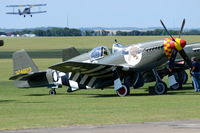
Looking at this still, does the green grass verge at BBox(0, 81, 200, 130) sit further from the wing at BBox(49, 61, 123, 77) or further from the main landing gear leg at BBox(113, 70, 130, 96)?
the wing at BBox(49, 61, 123, 77)

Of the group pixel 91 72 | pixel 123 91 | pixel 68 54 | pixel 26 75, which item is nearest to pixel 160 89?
pixel 123 91

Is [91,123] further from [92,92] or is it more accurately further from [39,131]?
[92,92]

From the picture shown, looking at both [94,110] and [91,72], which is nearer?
[94,110]

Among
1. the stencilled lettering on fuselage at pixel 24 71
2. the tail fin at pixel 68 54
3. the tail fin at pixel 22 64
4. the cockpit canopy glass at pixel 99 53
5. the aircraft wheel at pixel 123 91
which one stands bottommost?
the aircraft wheel at pixel 123 91

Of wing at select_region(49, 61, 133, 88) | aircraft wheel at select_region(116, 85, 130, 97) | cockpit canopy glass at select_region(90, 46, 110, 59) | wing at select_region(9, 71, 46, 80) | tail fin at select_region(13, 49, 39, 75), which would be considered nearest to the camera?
wing at select_region(49, 61, 133, 88)

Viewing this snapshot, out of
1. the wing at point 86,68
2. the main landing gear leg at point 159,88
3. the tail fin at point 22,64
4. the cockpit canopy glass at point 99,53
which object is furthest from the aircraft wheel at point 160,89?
the tail fin at point 22,64

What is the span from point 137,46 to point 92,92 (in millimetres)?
3846

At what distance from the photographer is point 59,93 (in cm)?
2681

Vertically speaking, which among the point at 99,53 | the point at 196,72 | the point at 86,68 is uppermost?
the point at 99,53

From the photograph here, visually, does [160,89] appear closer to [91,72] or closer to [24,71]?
[91,72]

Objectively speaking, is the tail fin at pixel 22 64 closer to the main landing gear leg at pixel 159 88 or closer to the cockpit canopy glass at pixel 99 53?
the cockpit canopy glass at pixel 99 53

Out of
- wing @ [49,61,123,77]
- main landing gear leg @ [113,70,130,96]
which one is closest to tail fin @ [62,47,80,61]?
wing @ [49,61,123,77]

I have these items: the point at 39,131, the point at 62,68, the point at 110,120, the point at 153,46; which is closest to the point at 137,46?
the point at 153,46

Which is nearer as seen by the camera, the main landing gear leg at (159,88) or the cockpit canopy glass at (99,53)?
the main landing gear leg at (159,88)
